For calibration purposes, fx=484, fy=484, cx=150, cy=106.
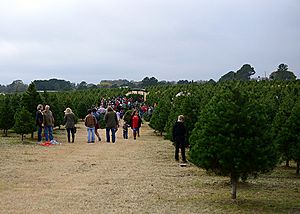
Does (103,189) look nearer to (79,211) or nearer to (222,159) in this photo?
(79,211)

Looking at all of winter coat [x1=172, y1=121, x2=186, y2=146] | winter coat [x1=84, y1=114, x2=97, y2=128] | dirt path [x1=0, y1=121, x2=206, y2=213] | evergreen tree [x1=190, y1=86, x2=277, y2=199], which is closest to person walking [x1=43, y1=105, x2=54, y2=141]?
winter coat [x1=84, y1=114, x2=97, y2=128]

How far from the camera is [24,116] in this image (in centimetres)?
2100

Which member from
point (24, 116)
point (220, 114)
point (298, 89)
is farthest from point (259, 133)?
point (298, 89)

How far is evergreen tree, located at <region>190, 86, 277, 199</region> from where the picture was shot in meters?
9.59

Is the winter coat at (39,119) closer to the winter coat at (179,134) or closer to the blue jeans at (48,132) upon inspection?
the blue jeans at (48,132)

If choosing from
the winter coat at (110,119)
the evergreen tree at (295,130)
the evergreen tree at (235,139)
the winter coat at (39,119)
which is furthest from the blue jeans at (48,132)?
the evergreen tree at (235,139)

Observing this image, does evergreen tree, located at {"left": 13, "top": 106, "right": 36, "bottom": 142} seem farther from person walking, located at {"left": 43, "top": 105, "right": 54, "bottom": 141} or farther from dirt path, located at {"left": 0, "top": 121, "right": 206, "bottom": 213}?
dirt path, located at {"left": 0, "top": 121, "right": 206, "bottom": 213}

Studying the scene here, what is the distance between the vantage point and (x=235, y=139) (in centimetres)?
962

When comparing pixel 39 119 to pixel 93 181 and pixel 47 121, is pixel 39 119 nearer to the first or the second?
pixel 47 121

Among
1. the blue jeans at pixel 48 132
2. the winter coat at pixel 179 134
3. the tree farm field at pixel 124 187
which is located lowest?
the tree farm field at pixel 124 187

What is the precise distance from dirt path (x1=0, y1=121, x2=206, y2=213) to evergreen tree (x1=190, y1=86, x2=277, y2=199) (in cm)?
100

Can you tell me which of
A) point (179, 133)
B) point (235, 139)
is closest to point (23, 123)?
point (179, 133)

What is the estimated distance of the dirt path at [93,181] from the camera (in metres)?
9.46

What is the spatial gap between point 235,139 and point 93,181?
4146 millimetres
